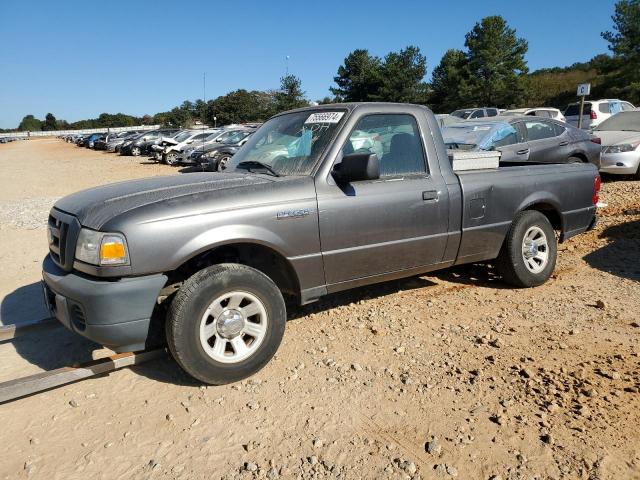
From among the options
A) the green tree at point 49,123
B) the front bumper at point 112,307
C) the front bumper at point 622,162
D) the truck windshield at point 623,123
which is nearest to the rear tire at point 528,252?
the front bumper at point 112,307

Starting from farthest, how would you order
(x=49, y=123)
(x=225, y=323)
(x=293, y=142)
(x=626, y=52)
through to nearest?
(x=49, y=123), (x=626, y=52), (x=293, y=142), (x=225, y=323)

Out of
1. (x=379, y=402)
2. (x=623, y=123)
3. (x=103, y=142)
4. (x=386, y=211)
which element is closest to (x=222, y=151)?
(x=623, y=123)

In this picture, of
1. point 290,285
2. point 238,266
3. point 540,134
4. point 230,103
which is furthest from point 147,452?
point 230,103

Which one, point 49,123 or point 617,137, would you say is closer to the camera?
point 617,137

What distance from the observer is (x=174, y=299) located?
10.5 ft

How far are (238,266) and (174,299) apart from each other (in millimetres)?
462

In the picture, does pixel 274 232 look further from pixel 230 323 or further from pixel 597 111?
pixel 597 111

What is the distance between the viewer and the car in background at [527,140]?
927 centimetres

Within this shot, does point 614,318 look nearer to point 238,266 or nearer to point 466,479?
point 466,479

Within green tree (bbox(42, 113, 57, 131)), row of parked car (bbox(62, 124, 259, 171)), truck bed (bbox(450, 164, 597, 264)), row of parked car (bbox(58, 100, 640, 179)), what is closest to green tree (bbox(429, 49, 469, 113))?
row of parked car (bbox(62, 124, 259, 171))

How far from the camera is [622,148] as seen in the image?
35.9ft

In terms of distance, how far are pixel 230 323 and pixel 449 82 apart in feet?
187

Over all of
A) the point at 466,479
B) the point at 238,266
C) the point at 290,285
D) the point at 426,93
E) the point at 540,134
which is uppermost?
the point at 426,93

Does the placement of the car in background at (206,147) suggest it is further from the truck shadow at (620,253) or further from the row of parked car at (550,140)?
the truck shadow at (620,253)
